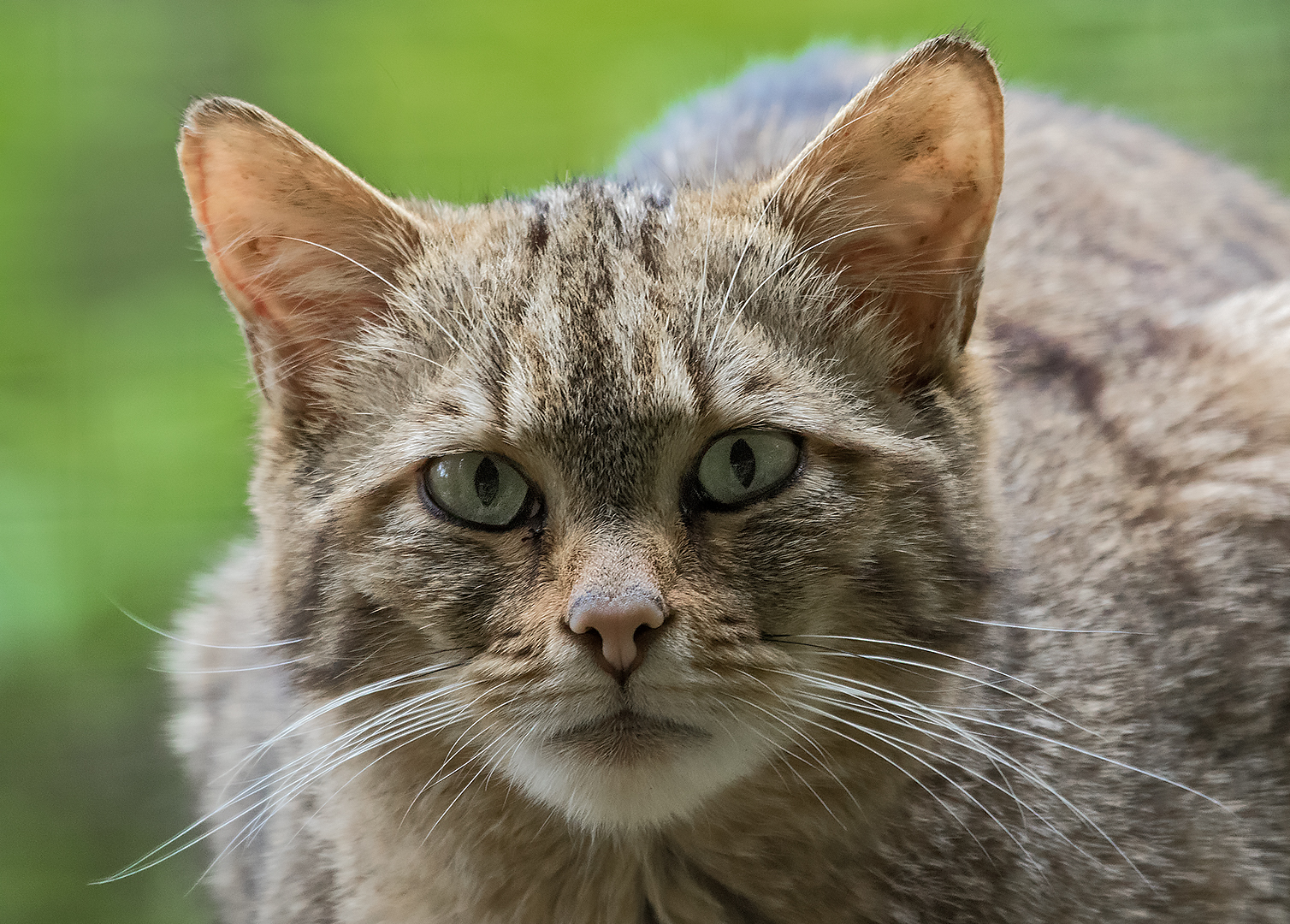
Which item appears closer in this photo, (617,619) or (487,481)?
(617,619)

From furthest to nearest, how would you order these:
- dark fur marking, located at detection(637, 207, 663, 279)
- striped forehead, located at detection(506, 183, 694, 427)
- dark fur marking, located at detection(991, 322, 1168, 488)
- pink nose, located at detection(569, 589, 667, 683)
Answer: dark fur marking, located at detection(991, 322, 1168, 488), dark fur marking, located at detection(637, 207, 663, 279), striped forehead, located at detection(506, 183, 694, 427), pink nose, located at detection(569, 589, 667, 683)

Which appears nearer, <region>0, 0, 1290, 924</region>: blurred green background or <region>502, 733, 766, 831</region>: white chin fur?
<region>502, 733, 766, 831</region>: white chin fur

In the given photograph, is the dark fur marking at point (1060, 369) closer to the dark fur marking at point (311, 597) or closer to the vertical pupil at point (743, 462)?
the vertical pupil at point (743, 462)

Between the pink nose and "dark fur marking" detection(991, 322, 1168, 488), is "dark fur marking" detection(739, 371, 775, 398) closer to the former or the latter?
the pink nose

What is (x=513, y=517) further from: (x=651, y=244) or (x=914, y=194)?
(x=914, y=194)

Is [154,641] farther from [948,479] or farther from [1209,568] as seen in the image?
[1209,568]

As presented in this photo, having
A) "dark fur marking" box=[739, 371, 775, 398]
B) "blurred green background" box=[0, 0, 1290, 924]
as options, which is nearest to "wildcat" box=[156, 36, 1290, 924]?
"dark fur marking" box=[739, 371, 775, 398]

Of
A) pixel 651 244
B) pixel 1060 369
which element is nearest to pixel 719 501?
pixel 651 244
